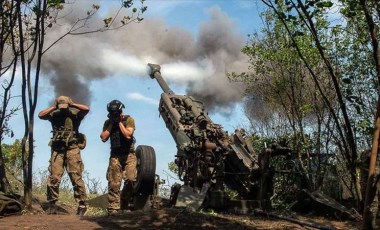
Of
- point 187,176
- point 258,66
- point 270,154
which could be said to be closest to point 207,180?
point 187,176

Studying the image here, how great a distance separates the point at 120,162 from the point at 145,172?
1.40ft

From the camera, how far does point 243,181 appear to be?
8.70 meters

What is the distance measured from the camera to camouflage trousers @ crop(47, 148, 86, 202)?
8.35 meters

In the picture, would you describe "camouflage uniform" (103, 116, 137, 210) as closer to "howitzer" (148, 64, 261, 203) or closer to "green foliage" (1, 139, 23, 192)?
"howitzer" (148, 64, 261, 203)

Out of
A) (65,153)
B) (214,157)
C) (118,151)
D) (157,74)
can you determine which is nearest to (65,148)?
(65,153)

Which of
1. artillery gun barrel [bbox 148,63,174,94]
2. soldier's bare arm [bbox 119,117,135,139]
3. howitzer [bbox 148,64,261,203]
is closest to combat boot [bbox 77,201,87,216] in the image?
soldier's bare arm [bbox 119,117,135,139]

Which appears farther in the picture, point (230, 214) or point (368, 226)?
point (230, 214)

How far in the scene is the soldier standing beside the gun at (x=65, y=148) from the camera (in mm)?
8367

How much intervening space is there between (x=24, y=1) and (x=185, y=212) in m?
4.16

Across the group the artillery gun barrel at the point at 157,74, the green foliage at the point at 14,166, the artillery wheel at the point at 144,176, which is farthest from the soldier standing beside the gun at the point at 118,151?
the green foliage at the point at 14,166

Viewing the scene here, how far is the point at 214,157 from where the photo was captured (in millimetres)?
8539

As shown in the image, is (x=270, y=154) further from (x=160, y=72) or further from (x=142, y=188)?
(x=160, y=72)

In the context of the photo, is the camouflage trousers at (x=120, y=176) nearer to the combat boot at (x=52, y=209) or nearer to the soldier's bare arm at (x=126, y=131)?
the soldier's bare arm at (x=126, y=131)

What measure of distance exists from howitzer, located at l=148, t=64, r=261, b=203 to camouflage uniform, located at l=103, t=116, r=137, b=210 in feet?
2.49
